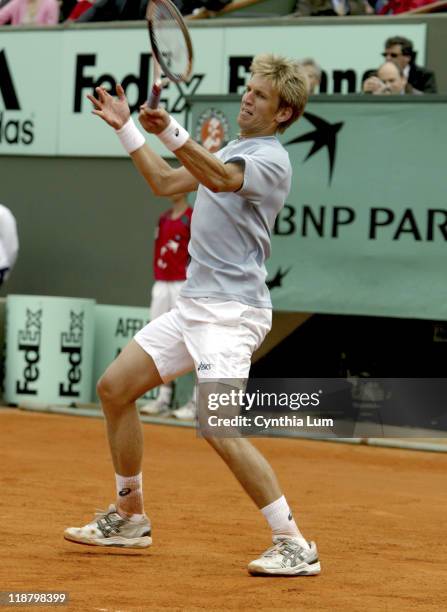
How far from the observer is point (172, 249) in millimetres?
12078

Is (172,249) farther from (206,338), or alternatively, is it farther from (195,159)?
(195,159)

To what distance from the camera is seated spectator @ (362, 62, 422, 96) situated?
11.1 metres

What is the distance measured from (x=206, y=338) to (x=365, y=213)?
5364mm

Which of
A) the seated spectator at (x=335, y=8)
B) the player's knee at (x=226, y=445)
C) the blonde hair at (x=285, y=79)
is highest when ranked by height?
the seated spectator at (x=335, y=8)

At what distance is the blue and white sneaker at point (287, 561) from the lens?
18.0 ft

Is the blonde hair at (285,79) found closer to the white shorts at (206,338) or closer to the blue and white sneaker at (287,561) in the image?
the white shorts at (206,338)

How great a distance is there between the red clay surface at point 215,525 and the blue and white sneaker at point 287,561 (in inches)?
1.6

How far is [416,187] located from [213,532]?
469cm

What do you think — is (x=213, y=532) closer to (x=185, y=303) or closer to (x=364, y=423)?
(x=185, y=303)

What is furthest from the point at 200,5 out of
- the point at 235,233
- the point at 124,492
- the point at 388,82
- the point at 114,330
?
the point at 124,492

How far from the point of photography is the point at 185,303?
5.77 metres

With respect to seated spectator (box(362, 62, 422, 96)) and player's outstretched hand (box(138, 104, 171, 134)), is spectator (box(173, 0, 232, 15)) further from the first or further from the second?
player's outstretched hand (box(138, 104, 171, 134))

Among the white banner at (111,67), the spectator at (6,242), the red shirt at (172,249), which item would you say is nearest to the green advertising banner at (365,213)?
the red shirt at (172,249)

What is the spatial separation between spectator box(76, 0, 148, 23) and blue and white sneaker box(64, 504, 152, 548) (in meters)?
8.76
